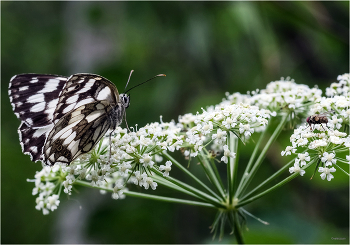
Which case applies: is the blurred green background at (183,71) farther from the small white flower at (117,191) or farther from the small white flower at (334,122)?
the small white flower at (117,191)

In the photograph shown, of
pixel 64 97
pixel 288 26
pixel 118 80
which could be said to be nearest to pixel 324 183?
pixel 64 97

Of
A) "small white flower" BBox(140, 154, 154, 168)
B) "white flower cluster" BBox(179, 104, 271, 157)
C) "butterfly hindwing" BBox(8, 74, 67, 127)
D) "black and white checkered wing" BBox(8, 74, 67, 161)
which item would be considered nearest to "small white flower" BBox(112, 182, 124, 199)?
"small white flower" BBox(140, 154, 154, 168)

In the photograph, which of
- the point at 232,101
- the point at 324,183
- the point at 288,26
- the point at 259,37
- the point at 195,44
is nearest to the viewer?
the point at 232,101

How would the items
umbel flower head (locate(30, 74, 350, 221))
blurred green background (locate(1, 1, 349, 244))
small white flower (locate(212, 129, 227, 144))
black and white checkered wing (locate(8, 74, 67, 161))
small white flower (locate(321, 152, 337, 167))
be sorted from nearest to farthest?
small white flower (locate(321, 152, 337, 167)) → umbel flower head (locate(30, 74, 350, 221)) → small white flower (locate(212, 129, 227, 144)) → black and white checkered wing (locate(8, 74, 67, 161)) → blurred green background (locate(1, 1, 349, 244))

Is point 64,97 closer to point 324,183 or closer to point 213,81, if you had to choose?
point 324,183

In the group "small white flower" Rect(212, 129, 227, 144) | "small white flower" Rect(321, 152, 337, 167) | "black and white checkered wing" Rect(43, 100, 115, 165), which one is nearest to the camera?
"small white flower" Rect(321, 152, 337, 167)

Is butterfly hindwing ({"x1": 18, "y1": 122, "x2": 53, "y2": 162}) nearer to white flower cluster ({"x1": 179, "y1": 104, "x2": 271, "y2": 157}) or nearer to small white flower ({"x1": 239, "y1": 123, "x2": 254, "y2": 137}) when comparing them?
white flower cluster ({"x1": 179, "y1": 104, "x2": 271, "y2": 157})

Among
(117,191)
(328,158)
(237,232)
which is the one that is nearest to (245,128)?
(328,158)
